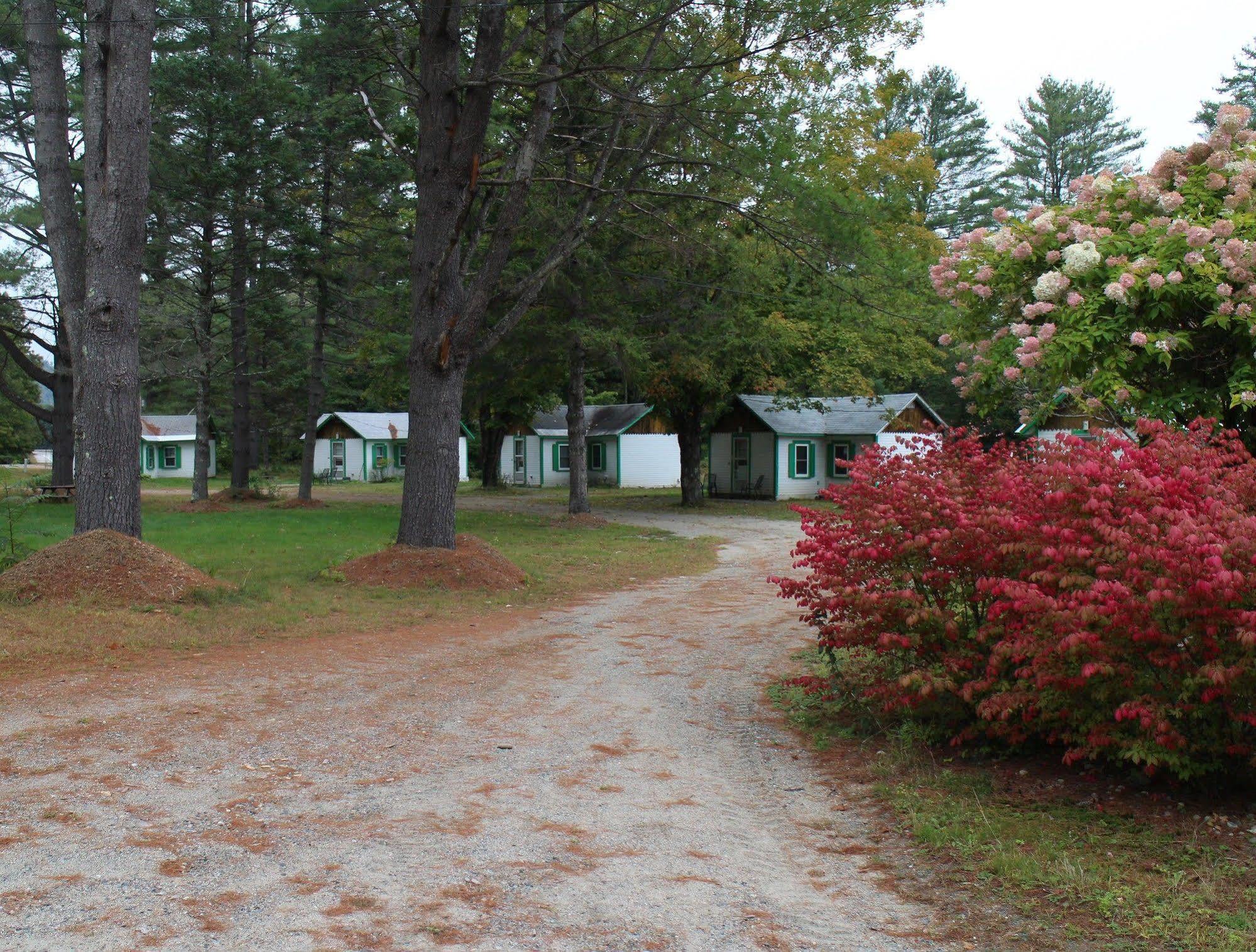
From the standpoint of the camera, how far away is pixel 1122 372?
7.64 metres

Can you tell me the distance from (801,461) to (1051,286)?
92.6 feet

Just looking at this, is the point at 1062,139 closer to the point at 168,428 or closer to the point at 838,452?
the point at 838,452

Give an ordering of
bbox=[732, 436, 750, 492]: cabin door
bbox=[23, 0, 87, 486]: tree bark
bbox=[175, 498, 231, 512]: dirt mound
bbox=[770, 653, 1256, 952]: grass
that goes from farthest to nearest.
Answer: bbox=[732, 436, 750, 492]: cabin door → bbox=[175, 498, 231, 512]: dirt mound → bbox=[23, 0, 87, 486]: tree bark → bbox=[770, 653, 1256, 952]: grass

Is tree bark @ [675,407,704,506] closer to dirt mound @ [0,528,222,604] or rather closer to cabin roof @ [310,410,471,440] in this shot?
dirt mound @ [0,528,222,604]

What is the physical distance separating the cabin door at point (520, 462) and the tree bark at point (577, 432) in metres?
23.0

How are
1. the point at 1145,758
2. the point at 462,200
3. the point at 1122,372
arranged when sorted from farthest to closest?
1. the point at 462,200
2. the point at 1122,372
3. the point at 1145,758

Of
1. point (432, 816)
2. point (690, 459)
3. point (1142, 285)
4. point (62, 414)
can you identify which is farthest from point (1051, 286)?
point (62, 414)

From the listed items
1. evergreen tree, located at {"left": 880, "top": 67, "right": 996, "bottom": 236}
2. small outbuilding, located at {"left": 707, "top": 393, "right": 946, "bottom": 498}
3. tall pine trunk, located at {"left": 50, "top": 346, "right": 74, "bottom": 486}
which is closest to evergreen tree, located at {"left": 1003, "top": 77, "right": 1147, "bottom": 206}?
evergreen tree, located at {"left": 880, "top": 67, "right": 996, "bottom": 236}

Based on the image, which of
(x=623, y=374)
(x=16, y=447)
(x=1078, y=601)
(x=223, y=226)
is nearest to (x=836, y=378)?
(x=623, y=374)

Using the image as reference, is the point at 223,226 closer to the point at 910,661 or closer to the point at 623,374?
the point at 623,374

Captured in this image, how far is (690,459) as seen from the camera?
106 ft

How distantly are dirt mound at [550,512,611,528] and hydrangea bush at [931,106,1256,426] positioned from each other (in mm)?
15518

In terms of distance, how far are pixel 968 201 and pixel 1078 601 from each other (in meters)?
51.8

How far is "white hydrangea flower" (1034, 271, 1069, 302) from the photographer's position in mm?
7652
